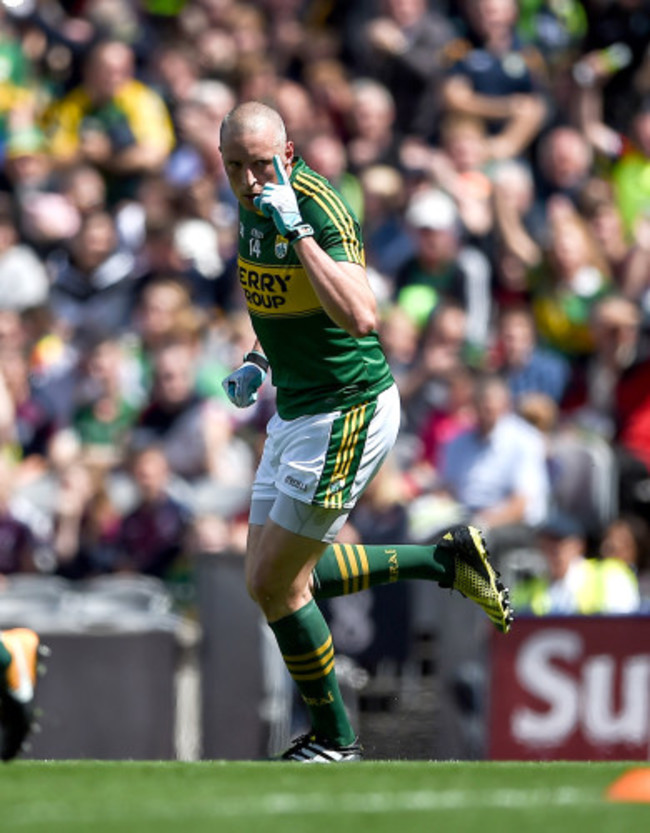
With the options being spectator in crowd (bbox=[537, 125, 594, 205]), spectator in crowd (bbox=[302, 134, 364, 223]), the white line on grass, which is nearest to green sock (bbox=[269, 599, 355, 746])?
the white line on grass

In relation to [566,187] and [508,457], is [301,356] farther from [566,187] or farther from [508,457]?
[566,187]

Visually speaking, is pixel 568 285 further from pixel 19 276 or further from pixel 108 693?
pixel 108 693

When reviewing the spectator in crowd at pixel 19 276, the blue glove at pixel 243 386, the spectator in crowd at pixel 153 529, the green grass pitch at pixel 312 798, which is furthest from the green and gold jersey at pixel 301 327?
the spectator in crowd at pixel 19 276

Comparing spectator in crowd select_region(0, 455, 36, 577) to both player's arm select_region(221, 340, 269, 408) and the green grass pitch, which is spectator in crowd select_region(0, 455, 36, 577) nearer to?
player's arm select_region(221, 340, 269, 408)

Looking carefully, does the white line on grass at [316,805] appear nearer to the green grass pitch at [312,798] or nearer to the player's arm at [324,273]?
the green grass pitch at [312,798]

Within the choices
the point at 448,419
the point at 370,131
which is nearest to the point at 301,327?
the point at 448,419

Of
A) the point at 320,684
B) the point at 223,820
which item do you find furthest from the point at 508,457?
the point at 223,820

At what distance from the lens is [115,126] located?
Result: 45.1 ft

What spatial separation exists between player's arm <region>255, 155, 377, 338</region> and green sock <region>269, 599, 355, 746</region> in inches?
47.2

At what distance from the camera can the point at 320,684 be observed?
7.08 meters

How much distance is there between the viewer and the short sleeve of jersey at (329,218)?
6465mm

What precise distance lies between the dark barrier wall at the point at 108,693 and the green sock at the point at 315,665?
3.17 metres

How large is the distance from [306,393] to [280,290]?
39 cm

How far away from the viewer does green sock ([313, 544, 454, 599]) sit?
7.25 metres
